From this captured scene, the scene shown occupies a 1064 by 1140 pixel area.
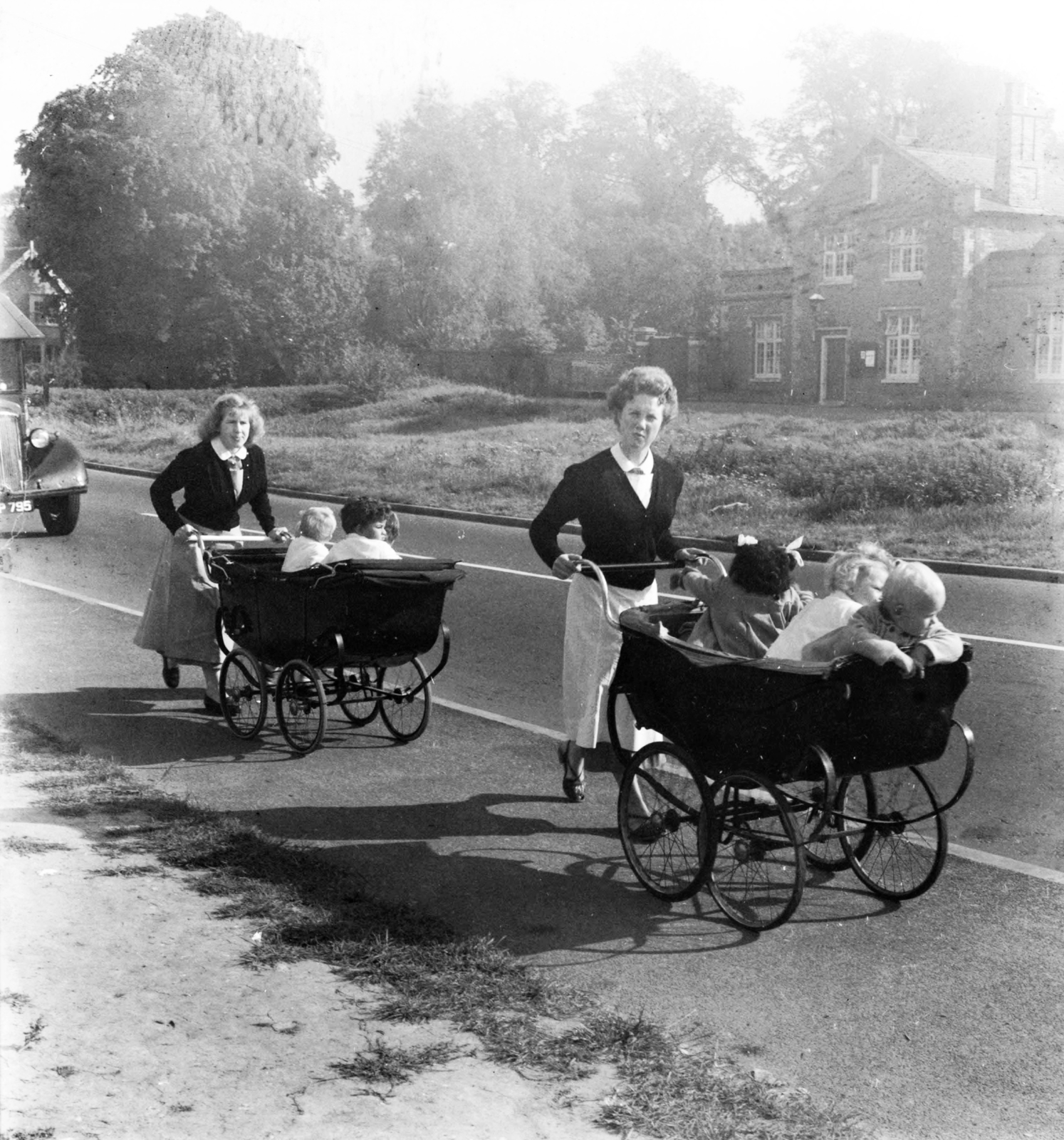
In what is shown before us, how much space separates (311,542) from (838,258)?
113 feet

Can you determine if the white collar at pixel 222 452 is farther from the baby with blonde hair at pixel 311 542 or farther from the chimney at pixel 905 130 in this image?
the chimney at pixel 905 130

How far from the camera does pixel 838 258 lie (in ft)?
128

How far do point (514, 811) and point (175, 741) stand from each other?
211 cm

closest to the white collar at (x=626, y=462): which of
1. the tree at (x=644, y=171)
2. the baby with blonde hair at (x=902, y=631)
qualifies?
the baby with blonde hair at (x=902, y=631)

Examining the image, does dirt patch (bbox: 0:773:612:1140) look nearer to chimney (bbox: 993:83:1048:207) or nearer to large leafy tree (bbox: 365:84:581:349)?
large leafy tree (bbox: 365:84:581:349)

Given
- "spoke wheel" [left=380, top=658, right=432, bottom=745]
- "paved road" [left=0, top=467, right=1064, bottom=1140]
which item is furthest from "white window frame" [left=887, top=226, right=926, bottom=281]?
"spoke wheel" [left=380, top=658, right=432, bottom=745]

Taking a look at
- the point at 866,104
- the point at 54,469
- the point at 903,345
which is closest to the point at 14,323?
the point at 54,469

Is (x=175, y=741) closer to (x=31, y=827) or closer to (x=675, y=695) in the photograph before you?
(x=31, y=827)

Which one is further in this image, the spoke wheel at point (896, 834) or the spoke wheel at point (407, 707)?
the spoke wheel at point (407, 707)

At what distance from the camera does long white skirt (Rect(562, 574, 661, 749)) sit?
5.75 m

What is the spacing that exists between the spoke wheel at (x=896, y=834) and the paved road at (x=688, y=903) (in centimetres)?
10

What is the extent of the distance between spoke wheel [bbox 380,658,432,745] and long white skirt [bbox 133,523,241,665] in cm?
105

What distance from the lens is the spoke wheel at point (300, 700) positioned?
6840mm

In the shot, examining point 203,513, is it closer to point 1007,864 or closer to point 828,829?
point 828,829
